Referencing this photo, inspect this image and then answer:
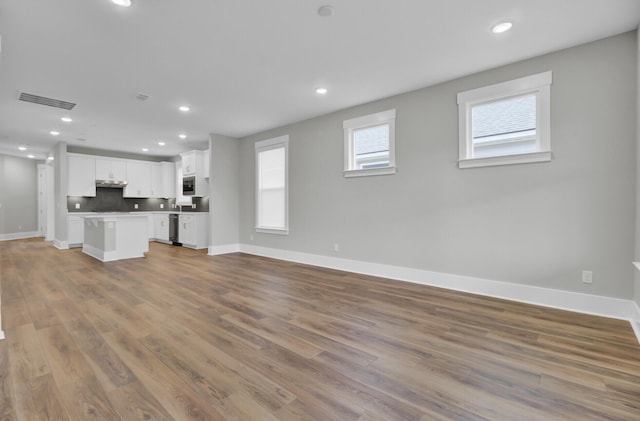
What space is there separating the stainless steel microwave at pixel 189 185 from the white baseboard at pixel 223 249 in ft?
6.93

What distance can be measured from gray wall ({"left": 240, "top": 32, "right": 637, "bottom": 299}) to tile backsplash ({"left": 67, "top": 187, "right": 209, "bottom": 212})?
5.36 meters

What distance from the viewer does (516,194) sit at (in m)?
3.28

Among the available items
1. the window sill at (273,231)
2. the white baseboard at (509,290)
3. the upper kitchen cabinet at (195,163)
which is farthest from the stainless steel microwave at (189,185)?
the white baseboard at (509,290)

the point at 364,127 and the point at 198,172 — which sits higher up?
the point at 364,127

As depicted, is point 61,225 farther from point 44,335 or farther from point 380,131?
point 380,131

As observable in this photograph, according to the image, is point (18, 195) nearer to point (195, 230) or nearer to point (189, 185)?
point (189, 185)

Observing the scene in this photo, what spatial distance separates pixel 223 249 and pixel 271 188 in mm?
1794

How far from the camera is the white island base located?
5742 millimetres

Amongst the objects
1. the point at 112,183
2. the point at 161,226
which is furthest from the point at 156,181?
the point at 161,226

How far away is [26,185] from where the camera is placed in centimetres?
945

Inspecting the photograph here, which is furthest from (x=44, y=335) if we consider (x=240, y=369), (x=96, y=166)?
(x=96, y=166)

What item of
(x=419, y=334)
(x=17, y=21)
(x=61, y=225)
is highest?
(x=17, y=21)

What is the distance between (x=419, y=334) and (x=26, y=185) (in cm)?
1252

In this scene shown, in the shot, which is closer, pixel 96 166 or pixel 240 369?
pixel 240 369
